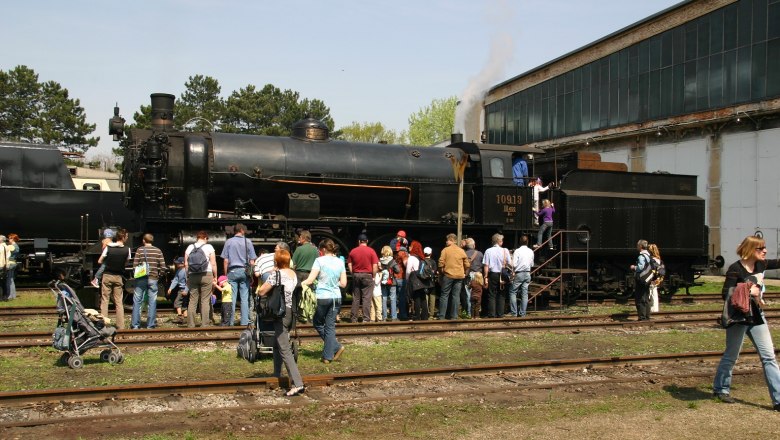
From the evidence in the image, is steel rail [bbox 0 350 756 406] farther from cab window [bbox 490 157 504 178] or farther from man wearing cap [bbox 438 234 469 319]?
cab window [bbox 490 157 504 178]

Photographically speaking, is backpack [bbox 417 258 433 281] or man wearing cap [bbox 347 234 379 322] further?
backpack [bbox 417 258 433 281]

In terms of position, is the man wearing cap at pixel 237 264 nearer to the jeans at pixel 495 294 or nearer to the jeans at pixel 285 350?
the jeans at pixel 285 350

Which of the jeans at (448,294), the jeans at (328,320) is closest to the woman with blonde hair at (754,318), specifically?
the jeans at (328,320)

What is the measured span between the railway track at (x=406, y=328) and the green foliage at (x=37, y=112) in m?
42.1

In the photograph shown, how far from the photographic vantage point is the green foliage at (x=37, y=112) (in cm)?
→ 5012

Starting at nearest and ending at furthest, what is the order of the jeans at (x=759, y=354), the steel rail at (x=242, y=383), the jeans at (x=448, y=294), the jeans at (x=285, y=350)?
the steel rail at (x=242, y=383)
the jeans at (x=759, y=354)
the jeans at (x=285, y=350)
the jeans at (x=448, y=294)

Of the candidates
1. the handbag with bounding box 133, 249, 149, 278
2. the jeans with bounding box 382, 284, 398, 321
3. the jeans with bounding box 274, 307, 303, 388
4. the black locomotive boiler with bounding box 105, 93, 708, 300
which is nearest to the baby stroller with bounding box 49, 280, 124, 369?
the jeans with bounding box 274, 307, 303, 388

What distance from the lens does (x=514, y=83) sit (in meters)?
47.2

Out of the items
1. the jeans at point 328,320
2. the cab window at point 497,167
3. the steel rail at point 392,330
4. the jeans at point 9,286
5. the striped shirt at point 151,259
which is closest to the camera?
the jeans at point 328,320

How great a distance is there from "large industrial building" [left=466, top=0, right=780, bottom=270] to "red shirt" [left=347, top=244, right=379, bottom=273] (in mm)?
9135

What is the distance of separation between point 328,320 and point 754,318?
203 inches

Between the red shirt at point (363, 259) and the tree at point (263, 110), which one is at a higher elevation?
the tree at point (263, 110)

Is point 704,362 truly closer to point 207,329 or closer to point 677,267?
point 207,329

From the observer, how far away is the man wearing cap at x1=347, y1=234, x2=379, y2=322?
14.4 meters
